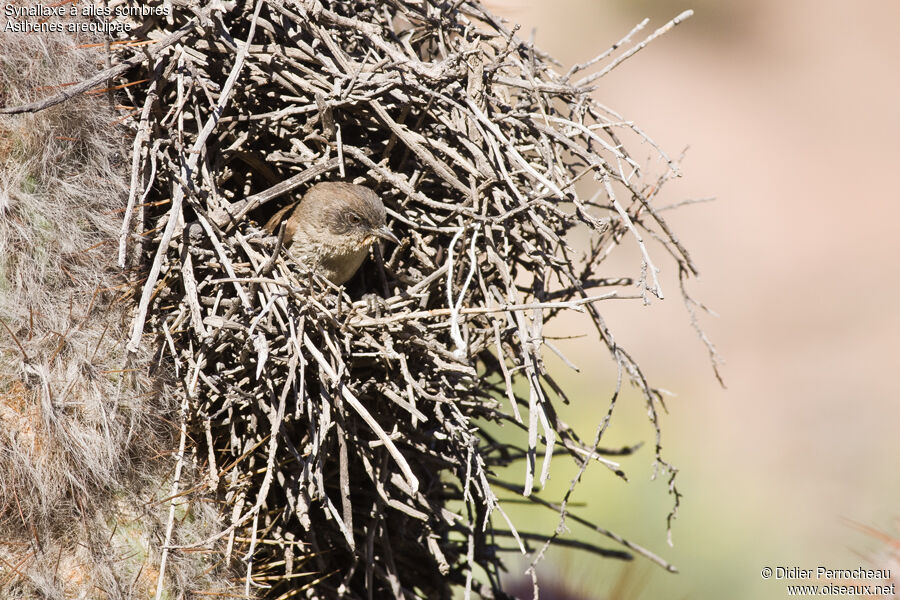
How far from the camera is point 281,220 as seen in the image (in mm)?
3615

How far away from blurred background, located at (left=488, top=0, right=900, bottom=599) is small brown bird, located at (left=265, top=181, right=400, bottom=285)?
A: 156 centimetres

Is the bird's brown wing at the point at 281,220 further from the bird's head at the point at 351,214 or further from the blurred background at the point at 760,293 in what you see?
the blurred background at the point at 760,293

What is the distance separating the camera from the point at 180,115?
9.39 ft

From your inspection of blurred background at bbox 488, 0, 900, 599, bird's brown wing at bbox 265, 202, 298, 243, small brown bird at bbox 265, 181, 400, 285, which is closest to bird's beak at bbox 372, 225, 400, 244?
small brown bird at bbox 265, 181, 400, 285

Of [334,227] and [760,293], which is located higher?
[760,293]

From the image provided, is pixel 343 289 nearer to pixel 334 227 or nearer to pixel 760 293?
pixel 334 227

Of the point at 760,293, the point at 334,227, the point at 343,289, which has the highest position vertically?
the point at 760,293

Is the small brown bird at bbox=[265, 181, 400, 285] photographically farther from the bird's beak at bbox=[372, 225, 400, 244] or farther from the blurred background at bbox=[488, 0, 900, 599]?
the blurred background at bbox=[488, 0, 900, 599]

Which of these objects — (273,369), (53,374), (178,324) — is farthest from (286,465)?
(53,374)

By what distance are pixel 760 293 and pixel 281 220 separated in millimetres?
9668

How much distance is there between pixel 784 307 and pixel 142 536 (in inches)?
423

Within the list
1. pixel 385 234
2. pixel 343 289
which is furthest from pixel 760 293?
pixel 343 289

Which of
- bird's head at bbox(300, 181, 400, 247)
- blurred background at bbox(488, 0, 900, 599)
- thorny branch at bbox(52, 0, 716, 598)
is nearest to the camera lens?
thorny branch at bbox(52, 0, 716, 598)

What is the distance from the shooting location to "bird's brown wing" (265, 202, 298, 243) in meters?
3.49
